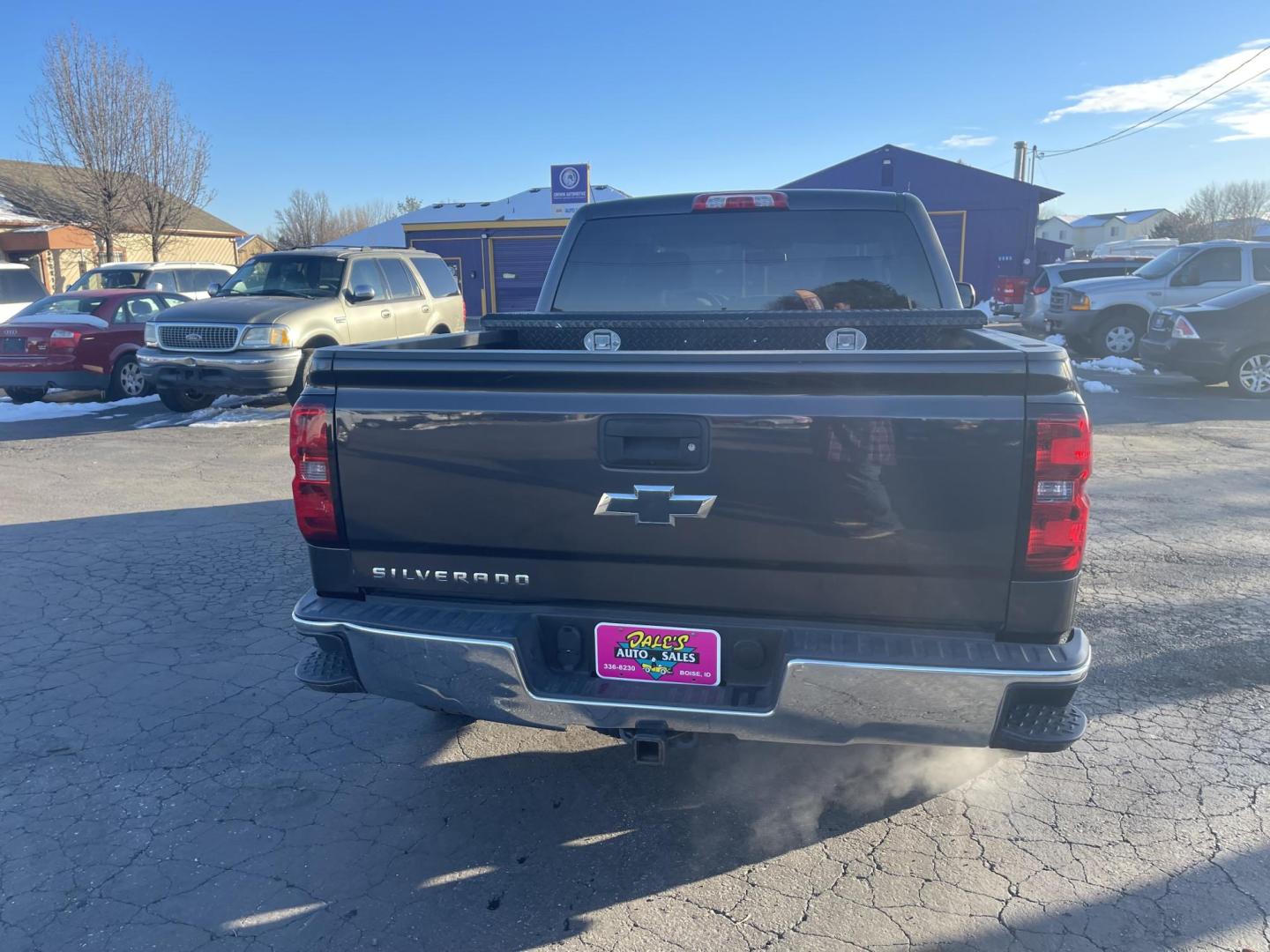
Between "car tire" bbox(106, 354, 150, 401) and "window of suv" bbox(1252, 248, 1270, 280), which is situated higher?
"window of suv" bbox(1252, 248, 1270, 280)

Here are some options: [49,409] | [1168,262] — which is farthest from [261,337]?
[1168,262]

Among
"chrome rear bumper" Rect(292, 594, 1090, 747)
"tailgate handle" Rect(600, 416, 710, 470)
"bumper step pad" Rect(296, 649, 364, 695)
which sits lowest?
"bumper step pad" Rect(296, 649, 364, 695)

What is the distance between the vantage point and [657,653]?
256cm

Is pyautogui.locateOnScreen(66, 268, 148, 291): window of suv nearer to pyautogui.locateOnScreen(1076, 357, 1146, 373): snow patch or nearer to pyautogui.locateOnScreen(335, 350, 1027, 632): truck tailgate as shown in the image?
pyautogui.locateOnScreen(335, 350, 1027, 632): truck tailgate

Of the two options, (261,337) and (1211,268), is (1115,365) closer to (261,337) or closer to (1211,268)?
(1211,268)

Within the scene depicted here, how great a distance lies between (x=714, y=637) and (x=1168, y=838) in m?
1.75

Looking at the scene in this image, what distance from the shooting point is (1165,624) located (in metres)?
4.64

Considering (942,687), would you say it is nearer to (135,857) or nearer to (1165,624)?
(135,857)

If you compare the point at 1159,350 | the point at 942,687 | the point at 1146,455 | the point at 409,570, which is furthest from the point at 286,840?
the point at 1159,350

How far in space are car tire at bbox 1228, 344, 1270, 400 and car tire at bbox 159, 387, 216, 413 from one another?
14.0 m

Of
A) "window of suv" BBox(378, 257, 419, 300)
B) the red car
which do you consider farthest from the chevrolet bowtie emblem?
the red car

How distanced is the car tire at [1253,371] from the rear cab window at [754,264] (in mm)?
10205

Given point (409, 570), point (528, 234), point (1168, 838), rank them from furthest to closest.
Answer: point (528, 234)
point (1168, 838)
point (409, 570)

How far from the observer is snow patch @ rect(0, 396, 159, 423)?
11664 millimetres
